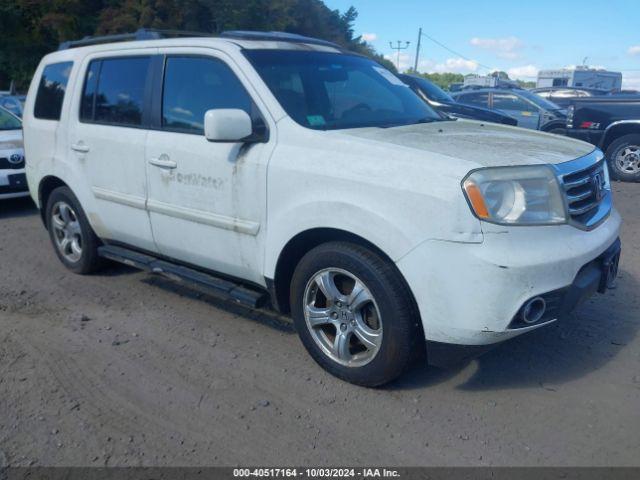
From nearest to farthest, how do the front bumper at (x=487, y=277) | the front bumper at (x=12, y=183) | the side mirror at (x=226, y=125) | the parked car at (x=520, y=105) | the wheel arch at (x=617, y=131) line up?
1. the front bumper at (x=487, y=277)
2. the side mirror at (x=226, y=125)
3. the front bumper at (x=12, y=183)
4. the wheel arch at (x=617, y=131)
5. the parked car at (x=520, y=105)

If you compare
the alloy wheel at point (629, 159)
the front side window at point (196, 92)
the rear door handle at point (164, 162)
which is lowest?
the alloy wheel at point (629, 159)

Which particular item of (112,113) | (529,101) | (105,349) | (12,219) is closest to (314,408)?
(105,349)

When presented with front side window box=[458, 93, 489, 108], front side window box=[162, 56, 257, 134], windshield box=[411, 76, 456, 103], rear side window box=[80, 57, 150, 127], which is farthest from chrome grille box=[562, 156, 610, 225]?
front side window box=[458, 93, 489, 108]

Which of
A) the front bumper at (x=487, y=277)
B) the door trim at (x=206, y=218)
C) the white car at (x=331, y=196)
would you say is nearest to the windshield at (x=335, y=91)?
the white car at (x=331, y=196)

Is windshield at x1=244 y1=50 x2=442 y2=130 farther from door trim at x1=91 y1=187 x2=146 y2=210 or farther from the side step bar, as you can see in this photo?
door trim at x1=91 y1=187 x2=146 y2=210

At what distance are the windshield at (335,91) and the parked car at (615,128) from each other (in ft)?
23.5

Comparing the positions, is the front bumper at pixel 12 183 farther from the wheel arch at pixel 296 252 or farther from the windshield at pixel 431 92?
the windshield at pixel 431 92

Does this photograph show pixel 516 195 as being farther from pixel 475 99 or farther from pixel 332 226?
pixel 475 99

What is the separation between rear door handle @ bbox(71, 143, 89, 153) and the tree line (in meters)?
27.6

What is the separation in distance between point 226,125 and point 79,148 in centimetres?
202

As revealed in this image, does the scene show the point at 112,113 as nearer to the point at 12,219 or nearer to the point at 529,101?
the point at 12,219

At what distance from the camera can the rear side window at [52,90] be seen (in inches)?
205

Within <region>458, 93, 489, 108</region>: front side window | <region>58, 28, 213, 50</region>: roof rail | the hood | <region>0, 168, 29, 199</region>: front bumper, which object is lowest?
<region>0, 168, 29, 199</region>: front bumper

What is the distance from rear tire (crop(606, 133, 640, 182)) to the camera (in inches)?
403
